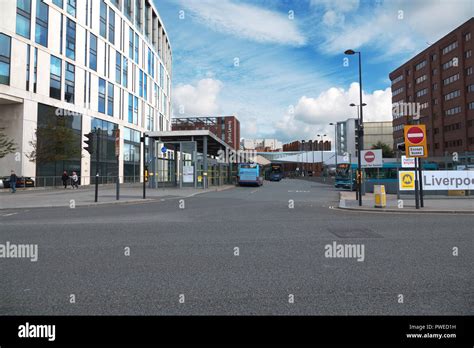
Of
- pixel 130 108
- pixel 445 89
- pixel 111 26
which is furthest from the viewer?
pixel 445 89

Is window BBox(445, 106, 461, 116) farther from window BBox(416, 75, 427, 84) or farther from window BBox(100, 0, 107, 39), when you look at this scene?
window BBox(100, 0, 107, 39)

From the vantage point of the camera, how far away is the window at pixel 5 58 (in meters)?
28.6

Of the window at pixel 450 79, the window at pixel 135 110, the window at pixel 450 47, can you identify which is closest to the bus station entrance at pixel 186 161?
the window at pixel 135 110

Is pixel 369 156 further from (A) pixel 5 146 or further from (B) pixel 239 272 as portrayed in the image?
(A) pixel 5 146

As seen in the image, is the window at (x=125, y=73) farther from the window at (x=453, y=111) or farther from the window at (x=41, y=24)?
the window at (x=453, y=111)

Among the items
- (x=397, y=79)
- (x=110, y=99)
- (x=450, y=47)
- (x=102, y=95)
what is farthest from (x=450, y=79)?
(x=102, y=95)

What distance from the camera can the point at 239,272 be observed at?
5.50 metres

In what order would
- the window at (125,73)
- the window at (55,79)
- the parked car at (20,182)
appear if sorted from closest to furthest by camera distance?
the parked car at (20,182), the window at (55,79), the window at (125,73)

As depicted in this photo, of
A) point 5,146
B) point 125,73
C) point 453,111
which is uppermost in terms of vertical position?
point 125,73

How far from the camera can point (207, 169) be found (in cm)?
3550

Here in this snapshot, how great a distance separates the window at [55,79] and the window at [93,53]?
5490 millimetres

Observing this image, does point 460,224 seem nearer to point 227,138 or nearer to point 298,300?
point 298,300

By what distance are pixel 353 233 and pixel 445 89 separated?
7041 centimetres
